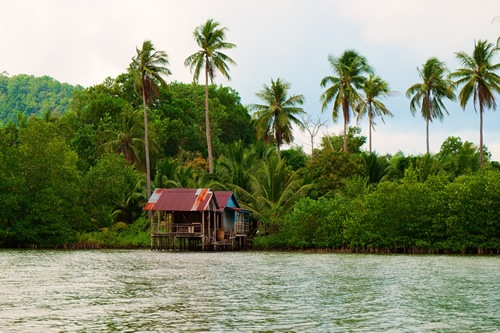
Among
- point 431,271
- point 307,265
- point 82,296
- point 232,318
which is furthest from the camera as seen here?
point 307,265

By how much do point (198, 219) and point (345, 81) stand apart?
2002cm

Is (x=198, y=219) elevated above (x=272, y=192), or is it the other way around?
(x=272, y=192)

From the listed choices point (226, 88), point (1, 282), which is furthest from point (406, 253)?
point (226, 88)

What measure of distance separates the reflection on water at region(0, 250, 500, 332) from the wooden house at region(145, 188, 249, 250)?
16.3 m

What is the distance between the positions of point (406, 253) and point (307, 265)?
48.8ft

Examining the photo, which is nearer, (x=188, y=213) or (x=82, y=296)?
(x=82, y=296)

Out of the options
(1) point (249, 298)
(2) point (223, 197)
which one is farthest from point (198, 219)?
(1) point (249, 298)

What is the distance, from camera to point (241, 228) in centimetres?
5631

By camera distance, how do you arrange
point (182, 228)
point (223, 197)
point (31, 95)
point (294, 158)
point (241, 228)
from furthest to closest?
point (31, 95)
point (294, 158)
point (241, 228)
point (223, 197)
point (182, 228)

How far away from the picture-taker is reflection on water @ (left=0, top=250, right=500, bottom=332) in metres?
15.6

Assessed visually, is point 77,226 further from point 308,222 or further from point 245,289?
point 245,289

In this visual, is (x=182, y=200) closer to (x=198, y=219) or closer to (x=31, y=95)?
(x=198, y=219)

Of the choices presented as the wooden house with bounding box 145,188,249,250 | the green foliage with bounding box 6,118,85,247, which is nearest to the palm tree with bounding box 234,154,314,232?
the wooden house with bounding box 145,188,249,250

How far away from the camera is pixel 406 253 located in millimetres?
48031
